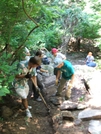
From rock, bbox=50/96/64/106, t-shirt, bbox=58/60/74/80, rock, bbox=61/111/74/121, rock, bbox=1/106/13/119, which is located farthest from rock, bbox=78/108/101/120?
rock, bbox=1/106/13/119

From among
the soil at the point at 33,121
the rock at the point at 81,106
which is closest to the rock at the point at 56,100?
the soil at the point at 33,121

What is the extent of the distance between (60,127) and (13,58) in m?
2.01

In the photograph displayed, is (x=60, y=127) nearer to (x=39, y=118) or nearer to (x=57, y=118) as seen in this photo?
(x=57, y=118)

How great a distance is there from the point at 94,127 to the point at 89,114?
0.46 metres

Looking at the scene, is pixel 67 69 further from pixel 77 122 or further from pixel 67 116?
pixel 77 122

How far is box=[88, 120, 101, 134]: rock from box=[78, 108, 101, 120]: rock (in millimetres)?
115

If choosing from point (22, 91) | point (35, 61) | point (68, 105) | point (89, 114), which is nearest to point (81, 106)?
point (68, 105)

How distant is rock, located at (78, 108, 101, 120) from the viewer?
15.7ft

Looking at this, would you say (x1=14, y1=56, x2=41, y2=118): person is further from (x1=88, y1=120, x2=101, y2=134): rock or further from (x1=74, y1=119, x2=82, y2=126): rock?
(x1=88, y1=120, x2=101, y2=134): rock

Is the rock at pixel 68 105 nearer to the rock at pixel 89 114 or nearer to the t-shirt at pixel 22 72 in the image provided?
the rock at pixel 89 114

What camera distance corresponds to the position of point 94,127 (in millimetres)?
4484

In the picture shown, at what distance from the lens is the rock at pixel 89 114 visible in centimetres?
480

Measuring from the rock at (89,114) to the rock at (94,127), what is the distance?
0.12m

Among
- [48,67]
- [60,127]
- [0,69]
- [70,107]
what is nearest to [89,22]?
[48,67]
